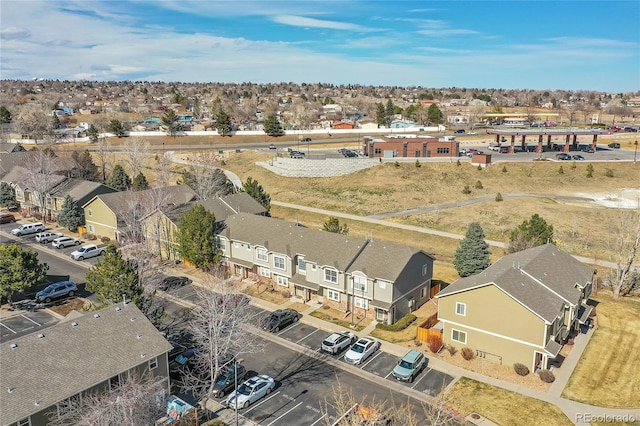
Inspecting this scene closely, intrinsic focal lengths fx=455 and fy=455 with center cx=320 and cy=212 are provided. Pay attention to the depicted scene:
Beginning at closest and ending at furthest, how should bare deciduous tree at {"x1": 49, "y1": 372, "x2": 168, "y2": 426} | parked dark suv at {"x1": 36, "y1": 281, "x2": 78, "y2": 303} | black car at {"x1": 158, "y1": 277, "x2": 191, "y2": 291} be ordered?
bare deciduous tree at {"x1": 49, "y1": 372, "x2": 168, "y2": 426}, parked dark suv at {"x1": 36, "y1": 281, "x2": 78, "y2": 303}, black car at {"x1": 158, "y1": 277, "x2": 191, "y2": 291}

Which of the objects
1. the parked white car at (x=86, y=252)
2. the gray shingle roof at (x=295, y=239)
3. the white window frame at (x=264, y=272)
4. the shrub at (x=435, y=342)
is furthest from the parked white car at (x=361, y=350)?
the parked white car at (x=86, y=252)

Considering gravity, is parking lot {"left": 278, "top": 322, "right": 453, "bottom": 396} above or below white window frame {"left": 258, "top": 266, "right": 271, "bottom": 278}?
below

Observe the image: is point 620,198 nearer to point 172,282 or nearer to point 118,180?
point 172,282

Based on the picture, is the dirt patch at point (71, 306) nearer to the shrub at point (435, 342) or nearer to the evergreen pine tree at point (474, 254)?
the shrub at point (435, 342)

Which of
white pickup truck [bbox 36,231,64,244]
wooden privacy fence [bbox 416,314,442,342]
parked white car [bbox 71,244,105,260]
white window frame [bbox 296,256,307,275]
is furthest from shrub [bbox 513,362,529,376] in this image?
white pickup truck [bbox 36,231,64,244]

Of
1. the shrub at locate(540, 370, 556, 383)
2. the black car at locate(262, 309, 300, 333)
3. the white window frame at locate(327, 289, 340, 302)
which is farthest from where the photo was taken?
the white window frame at locate(327, 289, 340, 302)

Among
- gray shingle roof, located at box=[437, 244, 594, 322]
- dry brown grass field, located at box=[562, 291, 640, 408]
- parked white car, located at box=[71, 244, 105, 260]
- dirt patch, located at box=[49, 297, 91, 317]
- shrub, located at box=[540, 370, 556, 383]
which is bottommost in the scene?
dry brown grass field, located at box=[562, 291, 640, 408]

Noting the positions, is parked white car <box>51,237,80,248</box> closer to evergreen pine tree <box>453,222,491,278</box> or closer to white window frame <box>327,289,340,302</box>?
white window frame <box>327,289,340,302</box>

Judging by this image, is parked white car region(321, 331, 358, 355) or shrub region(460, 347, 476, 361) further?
parked white car region(321, 331, 358, 355)

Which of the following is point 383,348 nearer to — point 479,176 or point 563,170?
point 479,176
